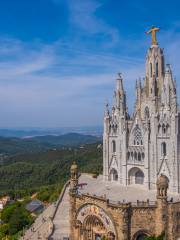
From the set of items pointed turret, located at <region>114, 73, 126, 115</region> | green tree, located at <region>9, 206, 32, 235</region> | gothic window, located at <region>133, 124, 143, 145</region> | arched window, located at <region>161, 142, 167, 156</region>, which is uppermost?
pointed turret, located at <region>114, 73, 126, 115</region>

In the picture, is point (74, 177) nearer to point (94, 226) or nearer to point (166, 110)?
point (94, 226)

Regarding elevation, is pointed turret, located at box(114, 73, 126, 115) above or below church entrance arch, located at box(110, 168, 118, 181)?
above

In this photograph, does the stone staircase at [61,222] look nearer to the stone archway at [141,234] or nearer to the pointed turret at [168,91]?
the stone archway at [141,234]

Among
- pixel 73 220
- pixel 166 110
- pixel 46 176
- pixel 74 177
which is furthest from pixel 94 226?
pixel 46 176

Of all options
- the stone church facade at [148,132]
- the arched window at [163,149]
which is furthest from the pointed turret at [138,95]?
the arched window at [163,149]

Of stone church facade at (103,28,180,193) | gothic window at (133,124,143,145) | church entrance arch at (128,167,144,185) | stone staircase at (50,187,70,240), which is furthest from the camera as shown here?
church entrance arch at (128,167,144,185)

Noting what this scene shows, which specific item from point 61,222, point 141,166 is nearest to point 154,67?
point 141,166

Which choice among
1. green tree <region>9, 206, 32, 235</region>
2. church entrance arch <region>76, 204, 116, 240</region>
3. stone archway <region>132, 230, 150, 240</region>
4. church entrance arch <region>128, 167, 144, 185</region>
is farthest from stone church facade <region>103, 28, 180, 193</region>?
green tree <region>9, 206, 32, 235</region>

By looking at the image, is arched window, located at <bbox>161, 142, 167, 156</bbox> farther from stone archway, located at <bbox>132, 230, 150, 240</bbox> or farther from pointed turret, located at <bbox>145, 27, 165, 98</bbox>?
stone archway, located at <bbox>132, 230, 150, 240</bbox>

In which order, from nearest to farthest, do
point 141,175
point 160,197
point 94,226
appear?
point 160,197, point 94,226, point 141,175
